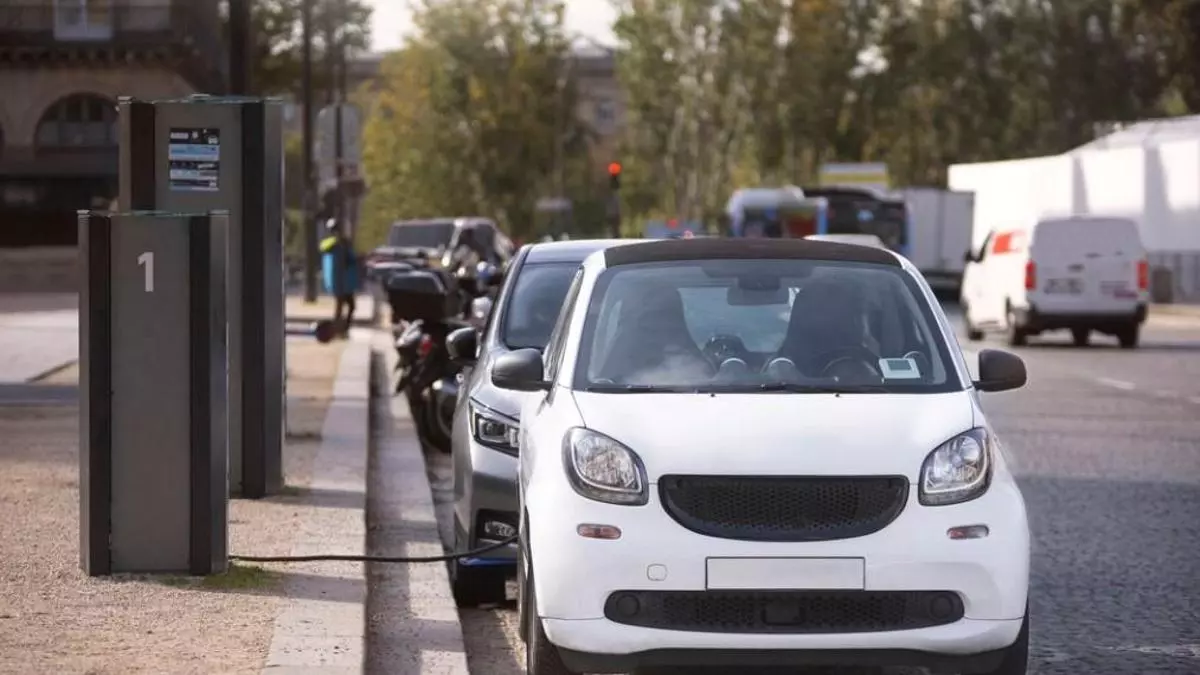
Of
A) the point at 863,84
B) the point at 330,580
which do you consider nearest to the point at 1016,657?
the point at 330,580

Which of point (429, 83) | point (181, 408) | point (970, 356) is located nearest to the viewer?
point (181, 408)

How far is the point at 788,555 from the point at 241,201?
6963 millimetres

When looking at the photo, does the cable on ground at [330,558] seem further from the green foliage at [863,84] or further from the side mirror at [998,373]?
the green foliage at [863,84]

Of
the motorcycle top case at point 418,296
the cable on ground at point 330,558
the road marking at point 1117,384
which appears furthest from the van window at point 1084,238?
the cable on ground at point 330,558

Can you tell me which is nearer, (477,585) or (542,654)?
(542,654)

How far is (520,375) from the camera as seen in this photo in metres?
9.11

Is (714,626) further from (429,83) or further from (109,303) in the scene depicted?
(429,83)

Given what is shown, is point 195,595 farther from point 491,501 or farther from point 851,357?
point 851,357

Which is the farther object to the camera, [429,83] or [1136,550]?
[429,83]

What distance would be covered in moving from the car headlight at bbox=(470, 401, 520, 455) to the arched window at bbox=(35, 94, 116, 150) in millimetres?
46696

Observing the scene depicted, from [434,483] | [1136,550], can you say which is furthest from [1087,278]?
[1136,550]

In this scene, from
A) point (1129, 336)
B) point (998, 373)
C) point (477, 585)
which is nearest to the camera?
point (998, 373)

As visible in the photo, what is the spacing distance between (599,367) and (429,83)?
96.6 meters

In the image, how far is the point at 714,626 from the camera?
8031 millimetres
